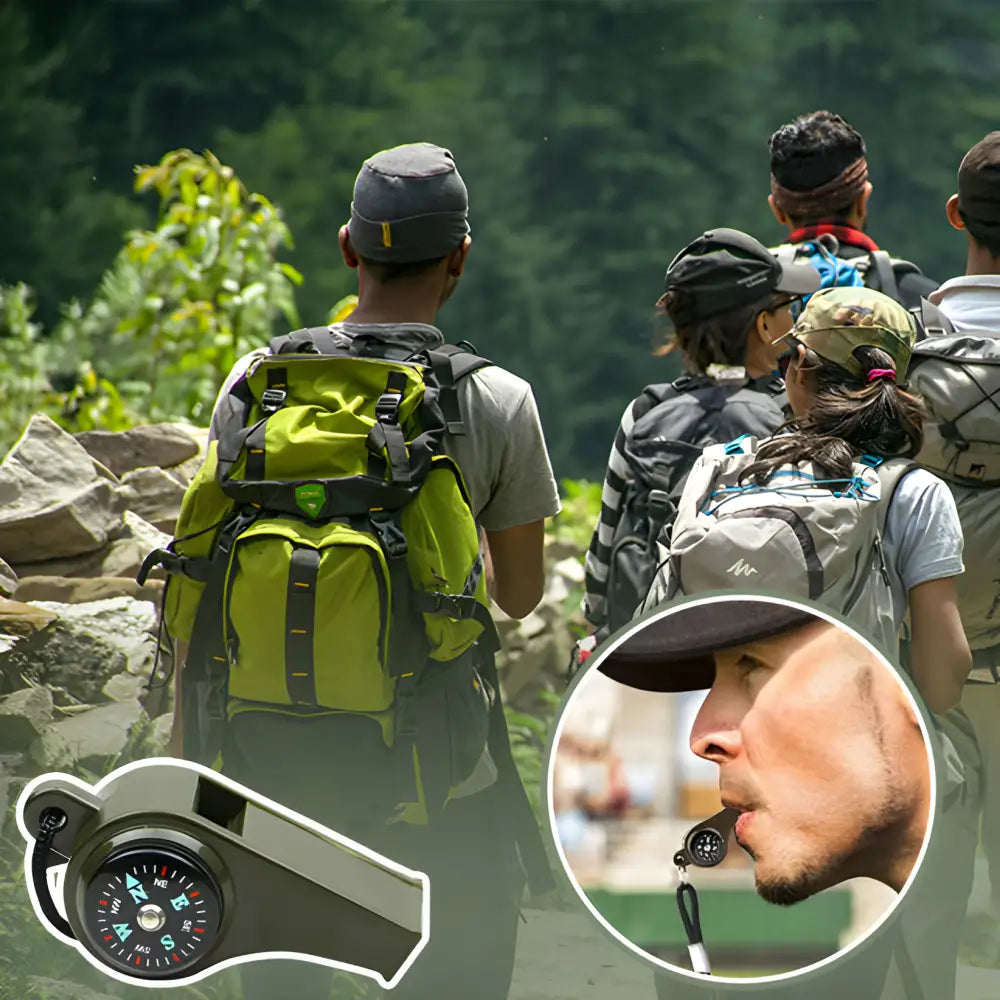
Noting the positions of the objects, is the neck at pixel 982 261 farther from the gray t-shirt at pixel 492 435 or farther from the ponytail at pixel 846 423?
the gray t-shirt at pixel 492 435

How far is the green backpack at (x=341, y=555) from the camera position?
2131mm

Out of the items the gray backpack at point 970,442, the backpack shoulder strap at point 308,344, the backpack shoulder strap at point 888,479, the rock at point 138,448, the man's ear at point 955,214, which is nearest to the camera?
the backpack shoulder strap at point 888,479

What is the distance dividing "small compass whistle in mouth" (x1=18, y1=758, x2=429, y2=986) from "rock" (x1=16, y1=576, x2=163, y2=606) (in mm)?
1941

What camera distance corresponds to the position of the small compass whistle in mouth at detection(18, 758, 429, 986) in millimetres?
2088

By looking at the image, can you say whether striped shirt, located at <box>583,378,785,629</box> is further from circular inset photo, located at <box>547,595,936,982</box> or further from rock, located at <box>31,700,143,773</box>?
rock, located at <box>31,700,143,773</box>

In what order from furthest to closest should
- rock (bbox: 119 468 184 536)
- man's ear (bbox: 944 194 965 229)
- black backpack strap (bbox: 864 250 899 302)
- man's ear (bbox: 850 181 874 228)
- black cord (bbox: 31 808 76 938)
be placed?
1. rock (bbox: 119 468 184 536)
2. man's ear (bbox: 850 181 874 228)
3. black backpack strap (bbox: 864 250 899 302)
4. man's ear (bbox: 944 194 965 229)
5. black cord (bbox: 31 808 76 938)

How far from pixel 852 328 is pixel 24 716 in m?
2.35

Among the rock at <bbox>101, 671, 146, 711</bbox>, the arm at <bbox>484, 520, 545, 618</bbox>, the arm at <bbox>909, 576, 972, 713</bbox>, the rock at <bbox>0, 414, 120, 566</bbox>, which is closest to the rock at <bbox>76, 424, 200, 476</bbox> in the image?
the rock at <bbox>0, 414, 120, 566</bbox>

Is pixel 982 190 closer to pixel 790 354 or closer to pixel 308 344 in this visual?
pixel 790 354

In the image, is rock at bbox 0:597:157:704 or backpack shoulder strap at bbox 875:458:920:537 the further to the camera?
rock at bbox 0:597:157:704

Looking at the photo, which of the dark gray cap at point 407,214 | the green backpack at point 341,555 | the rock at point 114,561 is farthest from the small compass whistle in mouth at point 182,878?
the rock at point 114,561

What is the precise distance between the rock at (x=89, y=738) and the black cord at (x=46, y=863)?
1.20 metres

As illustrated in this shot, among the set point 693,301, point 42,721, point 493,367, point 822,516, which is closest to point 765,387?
point 693,301

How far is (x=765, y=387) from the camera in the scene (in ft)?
A: 9.43
